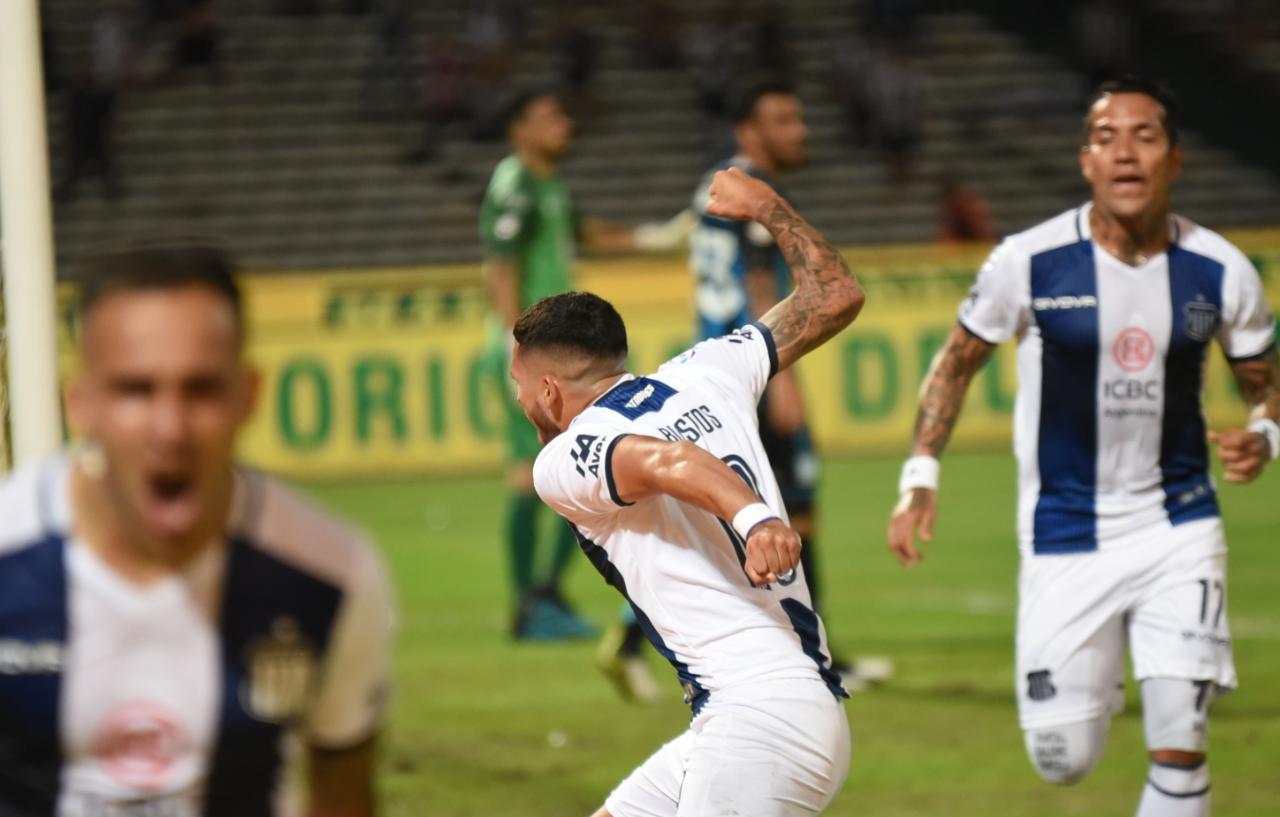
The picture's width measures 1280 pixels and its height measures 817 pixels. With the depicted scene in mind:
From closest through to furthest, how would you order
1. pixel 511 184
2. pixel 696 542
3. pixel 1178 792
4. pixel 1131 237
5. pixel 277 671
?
1. pixel 277 671
2. pixel 696 542
3. pixel 1178 792
4. pixel 1131 237
5. pixel 511 184

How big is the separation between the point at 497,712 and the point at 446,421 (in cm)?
920

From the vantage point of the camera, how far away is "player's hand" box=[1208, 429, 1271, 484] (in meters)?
5.61

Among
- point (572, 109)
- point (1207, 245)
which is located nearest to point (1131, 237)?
point (1207, 245)

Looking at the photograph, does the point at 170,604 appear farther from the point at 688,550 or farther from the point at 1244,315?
the point at 1244,315

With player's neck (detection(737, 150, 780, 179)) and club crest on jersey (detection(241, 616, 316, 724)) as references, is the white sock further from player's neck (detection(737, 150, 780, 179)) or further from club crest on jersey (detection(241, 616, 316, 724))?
player's neck (detection(737, 150, 780, 179))

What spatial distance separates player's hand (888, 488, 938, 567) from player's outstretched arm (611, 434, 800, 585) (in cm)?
162

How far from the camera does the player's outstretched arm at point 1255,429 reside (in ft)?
18.5

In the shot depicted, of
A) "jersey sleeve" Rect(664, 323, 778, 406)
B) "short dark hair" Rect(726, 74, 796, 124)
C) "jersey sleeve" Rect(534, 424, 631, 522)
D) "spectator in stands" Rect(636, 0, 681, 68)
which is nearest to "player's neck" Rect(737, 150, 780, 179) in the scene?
"short dark hair" Rect(726, 74, 796, 124)

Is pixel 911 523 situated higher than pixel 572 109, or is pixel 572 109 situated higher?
pixel 911 523

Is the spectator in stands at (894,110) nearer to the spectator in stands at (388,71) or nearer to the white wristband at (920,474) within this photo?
the spectator in stands at (388,71)

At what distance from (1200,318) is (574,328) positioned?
2207mm

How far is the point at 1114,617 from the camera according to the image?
18.9 ft

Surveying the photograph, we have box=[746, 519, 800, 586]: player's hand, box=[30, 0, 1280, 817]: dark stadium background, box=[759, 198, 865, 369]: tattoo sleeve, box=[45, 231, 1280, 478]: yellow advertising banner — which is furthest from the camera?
box=[45, 231, 1280, 478]: yellow advertising banner

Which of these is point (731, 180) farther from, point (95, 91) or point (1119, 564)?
point (95, 91)
